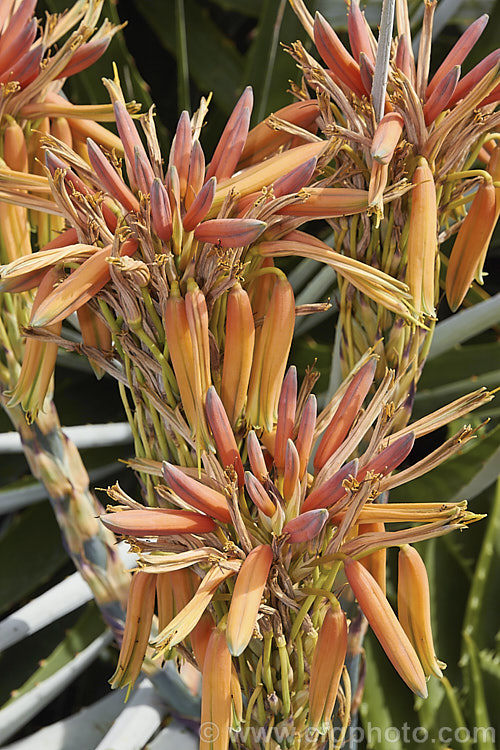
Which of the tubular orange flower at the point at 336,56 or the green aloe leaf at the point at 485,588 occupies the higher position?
the tubular orange flower at the point at 336,56

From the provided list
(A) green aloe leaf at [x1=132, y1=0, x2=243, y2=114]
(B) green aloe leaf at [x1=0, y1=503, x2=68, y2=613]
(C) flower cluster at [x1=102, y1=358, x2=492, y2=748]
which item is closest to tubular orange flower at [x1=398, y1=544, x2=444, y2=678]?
(C) flower cluster at [x1=102, y1=358, x2=492, y2=748]

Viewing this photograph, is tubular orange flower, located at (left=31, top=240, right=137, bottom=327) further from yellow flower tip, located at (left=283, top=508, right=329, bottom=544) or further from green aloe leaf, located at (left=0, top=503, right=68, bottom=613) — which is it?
green aloe leaf, located at (left=0, top=503, right=68, bottom=613)

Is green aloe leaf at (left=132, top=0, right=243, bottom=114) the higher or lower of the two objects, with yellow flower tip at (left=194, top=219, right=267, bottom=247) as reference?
higher

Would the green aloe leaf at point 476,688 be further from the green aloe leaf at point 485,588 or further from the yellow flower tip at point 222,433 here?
the yellow flower tip at point 222,433

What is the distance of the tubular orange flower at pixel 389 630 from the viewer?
0.95ft

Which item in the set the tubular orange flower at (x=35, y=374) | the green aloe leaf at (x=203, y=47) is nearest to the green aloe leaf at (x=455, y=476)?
the tubular orange flower at (x=35, y=374)

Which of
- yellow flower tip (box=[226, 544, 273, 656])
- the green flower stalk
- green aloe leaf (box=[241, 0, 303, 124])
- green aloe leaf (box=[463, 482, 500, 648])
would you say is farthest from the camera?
green aloe leaf (box=[241, 0, 303, 124])

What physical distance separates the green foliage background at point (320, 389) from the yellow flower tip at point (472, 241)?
17 cm

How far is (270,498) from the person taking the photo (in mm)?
304

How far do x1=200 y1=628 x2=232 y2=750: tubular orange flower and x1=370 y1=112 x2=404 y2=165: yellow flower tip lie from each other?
0.68 ft

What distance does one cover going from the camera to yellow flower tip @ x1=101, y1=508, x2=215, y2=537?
0.29m

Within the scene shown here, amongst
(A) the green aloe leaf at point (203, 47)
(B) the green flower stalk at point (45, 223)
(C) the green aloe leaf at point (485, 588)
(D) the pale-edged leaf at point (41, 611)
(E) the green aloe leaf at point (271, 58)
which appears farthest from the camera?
(A) the green aloe leaf at point (203, 47)

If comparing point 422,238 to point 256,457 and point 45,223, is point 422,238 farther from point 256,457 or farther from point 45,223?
point 45,223

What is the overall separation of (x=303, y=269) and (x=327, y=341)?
0.57ft
